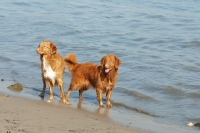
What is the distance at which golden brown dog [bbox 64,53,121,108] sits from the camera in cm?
907

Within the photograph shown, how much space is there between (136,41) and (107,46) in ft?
3.91

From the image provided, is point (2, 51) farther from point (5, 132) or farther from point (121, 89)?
point (5, 132)

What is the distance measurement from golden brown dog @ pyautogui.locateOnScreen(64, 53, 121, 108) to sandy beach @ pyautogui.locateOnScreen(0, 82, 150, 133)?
1.17 m

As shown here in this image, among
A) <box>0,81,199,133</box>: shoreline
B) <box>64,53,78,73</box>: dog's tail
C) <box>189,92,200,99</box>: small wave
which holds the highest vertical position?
<box>64,53,78,73</box>: dog's tail

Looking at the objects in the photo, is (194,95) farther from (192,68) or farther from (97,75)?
(97,75)

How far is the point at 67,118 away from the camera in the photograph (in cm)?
706

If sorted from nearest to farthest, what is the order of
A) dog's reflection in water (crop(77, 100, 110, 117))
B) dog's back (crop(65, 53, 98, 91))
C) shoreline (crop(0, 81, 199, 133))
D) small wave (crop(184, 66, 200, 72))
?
shoreline (crop(0, 81, 199, 133)) → dog's reflection in water (crop(77, 100, 110, 117)) → dog's back (crop(65, 53, 98, 91)) → small wave (crop(184, 66, 200, 72))

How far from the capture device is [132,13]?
68.8 ft

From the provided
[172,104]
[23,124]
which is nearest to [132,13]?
[172,104]

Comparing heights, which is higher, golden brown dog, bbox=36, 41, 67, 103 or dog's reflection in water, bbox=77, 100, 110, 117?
golden brown dog, bbox=36, 41, 67, 103

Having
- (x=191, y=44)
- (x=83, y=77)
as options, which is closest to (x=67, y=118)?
(x=83, y=77)

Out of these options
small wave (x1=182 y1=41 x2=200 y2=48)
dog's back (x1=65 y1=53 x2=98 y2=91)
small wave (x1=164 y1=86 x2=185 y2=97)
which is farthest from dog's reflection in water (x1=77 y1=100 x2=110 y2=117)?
small wave (x1=182 y1=41 x2=200 y2=48)

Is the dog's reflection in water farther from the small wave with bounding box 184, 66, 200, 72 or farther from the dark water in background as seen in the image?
the small wave with bounding box 184, 66, 200, 72

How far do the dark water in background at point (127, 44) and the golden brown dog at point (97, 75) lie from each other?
410mm
